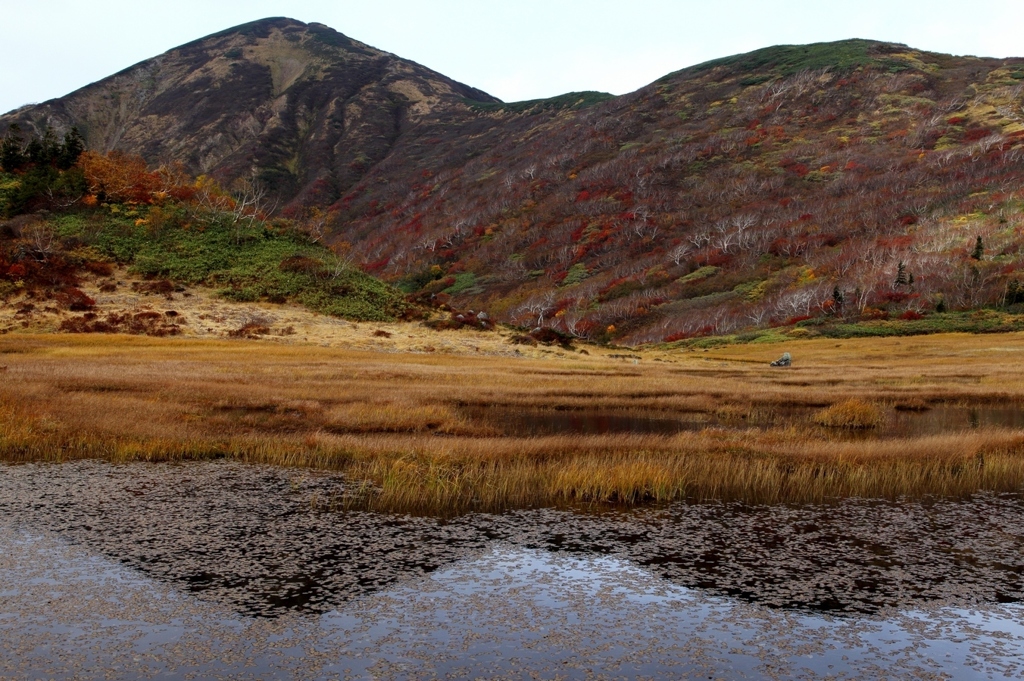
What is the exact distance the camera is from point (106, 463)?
1938 cm

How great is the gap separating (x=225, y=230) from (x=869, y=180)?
11776cm

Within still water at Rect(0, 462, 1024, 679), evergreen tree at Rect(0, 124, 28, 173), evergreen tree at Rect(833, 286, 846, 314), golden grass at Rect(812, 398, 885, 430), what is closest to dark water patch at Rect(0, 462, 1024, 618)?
still water at Rect(0, 462, 1024, 679)

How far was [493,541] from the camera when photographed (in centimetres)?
1363

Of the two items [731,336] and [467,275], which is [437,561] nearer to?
[731,336]

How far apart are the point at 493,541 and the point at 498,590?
7.99 feet

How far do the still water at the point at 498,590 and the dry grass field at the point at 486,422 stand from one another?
63.9 inches

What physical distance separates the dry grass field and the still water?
5.33 feet

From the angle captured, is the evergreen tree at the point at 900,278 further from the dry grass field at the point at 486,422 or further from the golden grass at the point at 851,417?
the golden grass at the point at 851,417

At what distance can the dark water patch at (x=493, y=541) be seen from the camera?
11.4 metres

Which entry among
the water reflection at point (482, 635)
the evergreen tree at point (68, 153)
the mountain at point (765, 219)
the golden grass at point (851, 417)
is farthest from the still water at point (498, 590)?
the mountain at point (765, 219)

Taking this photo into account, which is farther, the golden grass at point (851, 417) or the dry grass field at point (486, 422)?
the golden grass at point (851, 417)

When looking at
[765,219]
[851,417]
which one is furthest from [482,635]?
[765,219]

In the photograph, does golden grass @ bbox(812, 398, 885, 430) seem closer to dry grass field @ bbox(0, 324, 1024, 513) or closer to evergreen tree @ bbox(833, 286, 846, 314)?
dry grass field @ bbox(0, 324, 1024, 513)

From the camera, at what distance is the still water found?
8.98 metres
